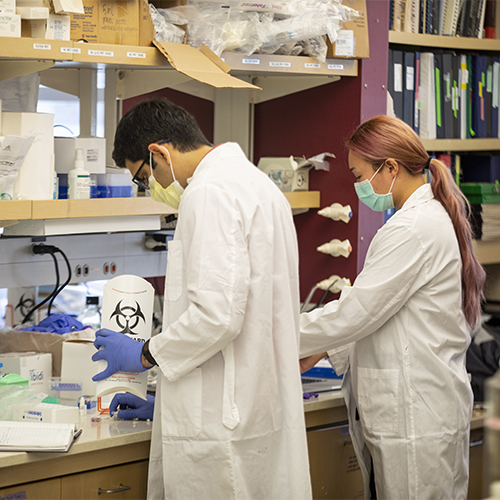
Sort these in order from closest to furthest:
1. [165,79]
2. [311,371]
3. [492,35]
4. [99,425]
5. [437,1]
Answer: [99,425], [165,79], [311,371], [437,1], [492,35]

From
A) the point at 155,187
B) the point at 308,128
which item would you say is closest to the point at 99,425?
the point at 155,187

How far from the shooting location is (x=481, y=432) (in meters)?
2.37

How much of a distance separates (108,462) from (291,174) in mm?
1260

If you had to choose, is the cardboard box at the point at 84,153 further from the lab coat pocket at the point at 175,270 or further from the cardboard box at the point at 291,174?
the cardboard box at the point at 291,174

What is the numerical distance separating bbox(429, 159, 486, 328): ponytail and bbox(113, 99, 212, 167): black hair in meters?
0.67

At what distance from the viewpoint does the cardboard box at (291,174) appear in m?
2.46

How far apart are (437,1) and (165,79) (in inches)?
53.6

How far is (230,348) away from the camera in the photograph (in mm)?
1497

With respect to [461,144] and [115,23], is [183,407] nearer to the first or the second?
[115,23]

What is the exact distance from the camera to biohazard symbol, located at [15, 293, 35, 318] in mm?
2652

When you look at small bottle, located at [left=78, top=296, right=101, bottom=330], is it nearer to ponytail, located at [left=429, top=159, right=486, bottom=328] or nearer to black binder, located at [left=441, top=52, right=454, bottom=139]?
ponytail, located at [left=429, top=159, right=486, bottom=328]

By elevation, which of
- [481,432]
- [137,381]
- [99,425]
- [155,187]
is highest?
[155,187]

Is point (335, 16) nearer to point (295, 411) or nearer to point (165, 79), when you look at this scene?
point (165, 79)

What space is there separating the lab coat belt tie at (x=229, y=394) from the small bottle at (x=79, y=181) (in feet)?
2.37
